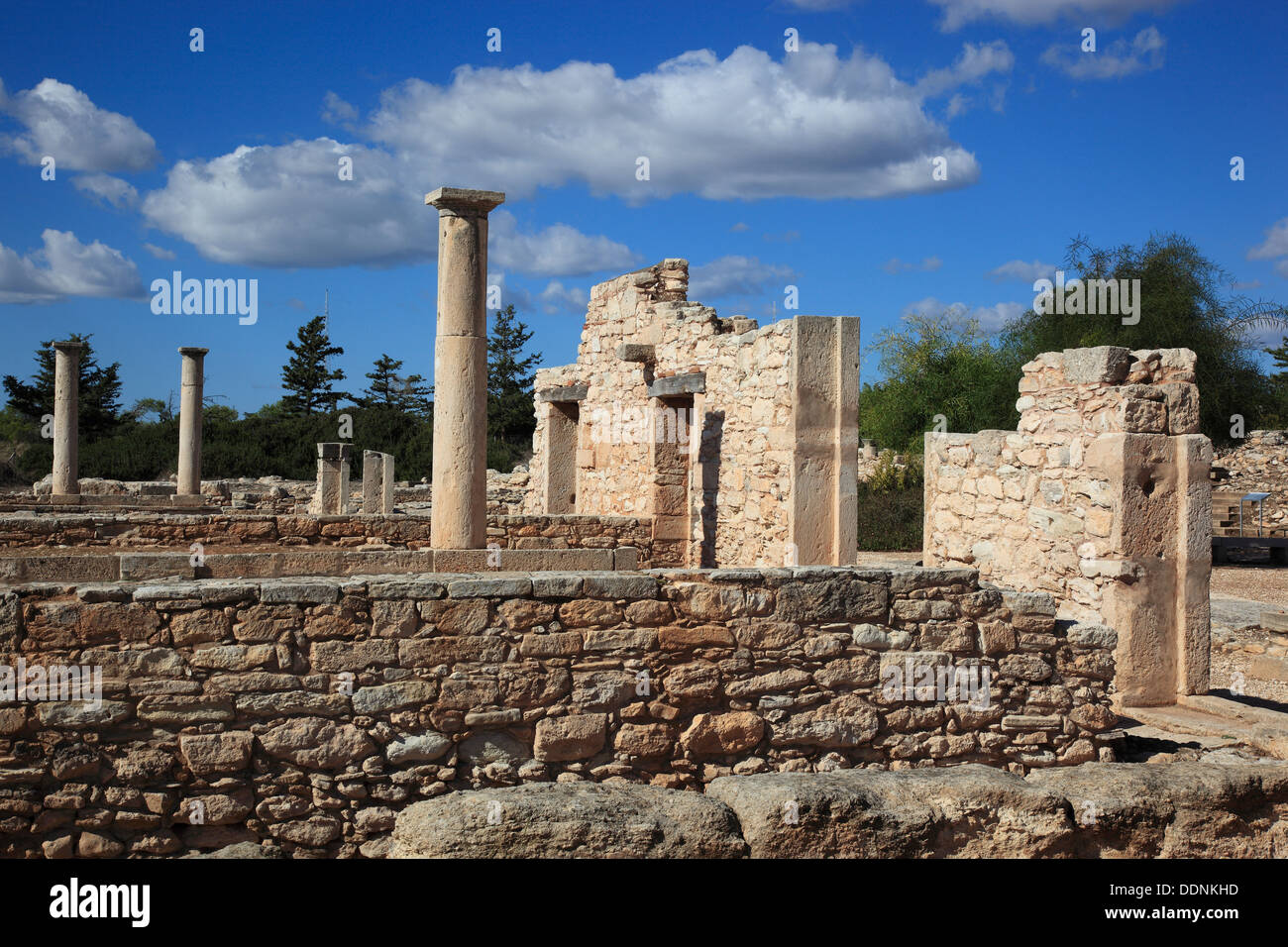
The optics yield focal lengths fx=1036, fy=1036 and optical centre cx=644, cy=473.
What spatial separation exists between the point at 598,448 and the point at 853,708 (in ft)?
28.4

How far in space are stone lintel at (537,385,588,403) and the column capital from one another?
6.11m

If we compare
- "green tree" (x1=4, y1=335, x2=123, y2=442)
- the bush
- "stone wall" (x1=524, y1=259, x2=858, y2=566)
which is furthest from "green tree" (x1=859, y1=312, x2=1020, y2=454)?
"green tree" (x1=4, y1=335, x2=123, y2=442)

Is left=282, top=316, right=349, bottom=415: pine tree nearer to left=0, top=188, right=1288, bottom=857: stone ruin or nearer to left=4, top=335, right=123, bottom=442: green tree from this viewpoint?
left=4, top=335, right=123, bottom=442: green tree

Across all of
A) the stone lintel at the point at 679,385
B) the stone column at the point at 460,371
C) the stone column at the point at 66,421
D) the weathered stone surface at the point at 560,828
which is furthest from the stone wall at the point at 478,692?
the stone column at the point at 66,421

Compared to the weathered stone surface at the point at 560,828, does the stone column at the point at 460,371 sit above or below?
above

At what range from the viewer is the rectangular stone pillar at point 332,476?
1759 cm

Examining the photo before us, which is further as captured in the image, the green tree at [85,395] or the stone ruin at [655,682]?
the green tree at [85,395]

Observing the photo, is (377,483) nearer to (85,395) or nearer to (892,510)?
(892,510)

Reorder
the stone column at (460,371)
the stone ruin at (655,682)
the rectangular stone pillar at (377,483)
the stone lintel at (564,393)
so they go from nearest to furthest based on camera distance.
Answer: the stone ruin at (655,682)
the stone column at (460,371)
the stone lintel at (564,393)
the rectangular stone pillar at (377,483)

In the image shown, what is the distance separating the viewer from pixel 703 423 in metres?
10.7

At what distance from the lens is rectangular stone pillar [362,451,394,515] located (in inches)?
604

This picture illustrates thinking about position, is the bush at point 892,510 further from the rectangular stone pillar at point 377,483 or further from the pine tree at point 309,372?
the pine tree at point 309,372

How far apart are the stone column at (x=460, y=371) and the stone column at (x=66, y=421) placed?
461 inches

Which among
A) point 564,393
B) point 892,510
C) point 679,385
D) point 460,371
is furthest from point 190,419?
point 892,510
